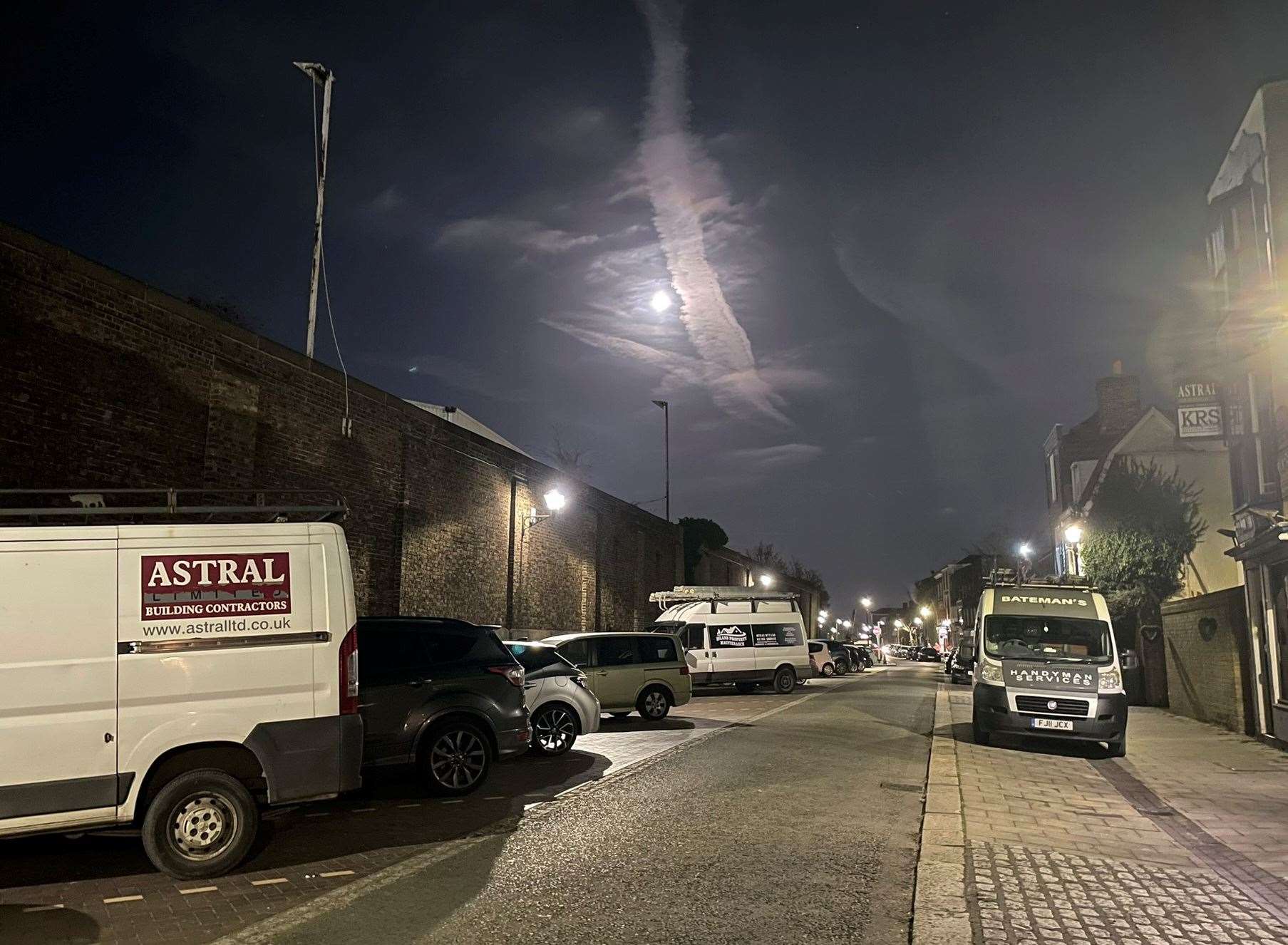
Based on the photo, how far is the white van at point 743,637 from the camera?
Result: 2702cm

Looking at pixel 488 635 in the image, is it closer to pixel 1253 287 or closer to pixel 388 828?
pixel 388 828

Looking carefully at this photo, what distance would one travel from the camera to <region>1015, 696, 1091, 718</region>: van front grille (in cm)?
1405

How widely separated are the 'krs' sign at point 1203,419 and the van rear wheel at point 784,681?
525 inches

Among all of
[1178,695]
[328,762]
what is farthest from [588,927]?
[1178,695]

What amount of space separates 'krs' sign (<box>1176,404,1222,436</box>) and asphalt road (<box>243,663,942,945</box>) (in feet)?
32.9

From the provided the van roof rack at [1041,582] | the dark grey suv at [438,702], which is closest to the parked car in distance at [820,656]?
the van roof rack at [1041,582]

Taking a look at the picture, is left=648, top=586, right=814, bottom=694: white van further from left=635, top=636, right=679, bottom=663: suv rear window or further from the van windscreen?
the van windscreen

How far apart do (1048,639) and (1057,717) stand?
1.40 m

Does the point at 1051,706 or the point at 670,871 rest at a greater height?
the point at 1051,706

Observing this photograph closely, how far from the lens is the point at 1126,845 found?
8148 millimetres

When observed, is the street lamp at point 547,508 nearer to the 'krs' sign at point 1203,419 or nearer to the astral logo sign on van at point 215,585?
the 'krs' sign at point 1203,419

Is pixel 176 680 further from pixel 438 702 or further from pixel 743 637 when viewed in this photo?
pixel 743 637

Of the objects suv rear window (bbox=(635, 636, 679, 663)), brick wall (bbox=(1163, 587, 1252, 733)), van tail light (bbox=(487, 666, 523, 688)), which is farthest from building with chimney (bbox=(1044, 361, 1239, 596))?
van tail light (bbox=(487, 666, 523, 688))

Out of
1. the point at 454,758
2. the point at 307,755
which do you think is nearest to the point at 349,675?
the point at 307,755
